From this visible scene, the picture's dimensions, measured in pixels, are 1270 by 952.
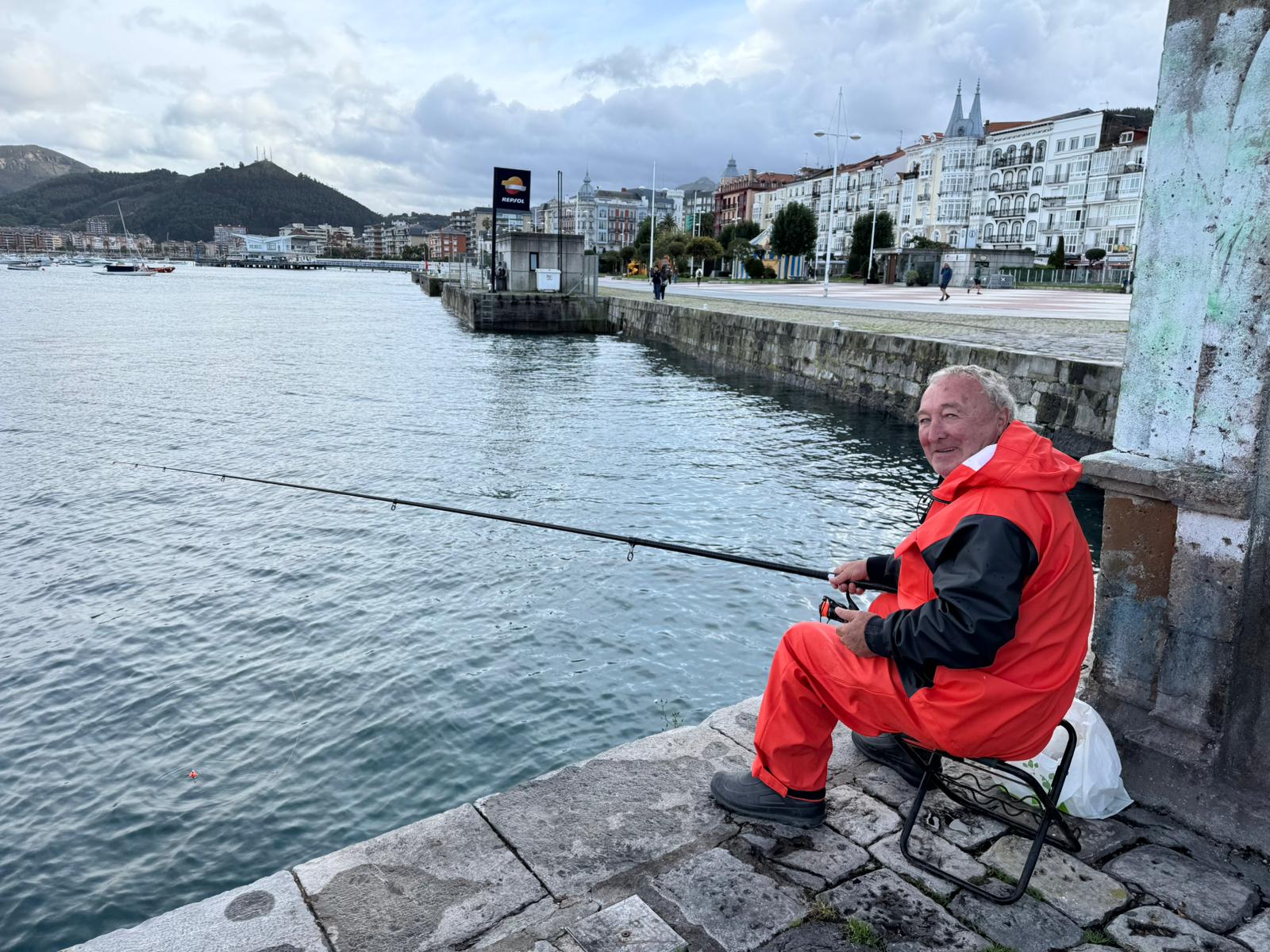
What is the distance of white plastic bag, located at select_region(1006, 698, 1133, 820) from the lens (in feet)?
10.2

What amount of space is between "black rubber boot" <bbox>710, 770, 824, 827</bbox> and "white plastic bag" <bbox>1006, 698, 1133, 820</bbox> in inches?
29.0

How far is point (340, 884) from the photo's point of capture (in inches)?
112

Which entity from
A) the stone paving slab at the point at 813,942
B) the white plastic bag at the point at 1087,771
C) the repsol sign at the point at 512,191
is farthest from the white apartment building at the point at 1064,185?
the stone paving slab at the point at 813,942

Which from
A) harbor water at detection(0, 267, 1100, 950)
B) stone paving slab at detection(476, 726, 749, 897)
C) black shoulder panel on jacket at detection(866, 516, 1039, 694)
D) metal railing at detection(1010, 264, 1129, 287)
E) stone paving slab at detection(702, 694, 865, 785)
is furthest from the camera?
metal railing at detection(1010, 264, 1129, 287)

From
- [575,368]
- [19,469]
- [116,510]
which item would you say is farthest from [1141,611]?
[575,368]

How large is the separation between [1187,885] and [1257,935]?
0.23m

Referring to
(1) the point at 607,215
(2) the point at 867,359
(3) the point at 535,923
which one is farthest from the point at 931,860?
(1) the point at 607,215

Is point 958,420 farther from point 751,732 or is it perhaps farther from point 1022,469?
point 751,732

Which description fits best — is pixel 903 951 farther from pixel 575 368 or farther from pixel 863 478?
pixel 575 368

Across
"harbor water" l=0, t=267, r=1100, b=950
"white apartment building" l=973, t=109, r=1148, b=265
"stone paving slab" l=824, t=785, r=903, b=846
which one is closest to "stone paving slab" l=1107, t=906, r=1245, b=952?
"stone paving slab" l=824, t=785, r=903, b=846

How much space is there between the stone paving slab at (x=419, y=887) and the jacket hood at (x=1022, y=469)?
1844 millimetres

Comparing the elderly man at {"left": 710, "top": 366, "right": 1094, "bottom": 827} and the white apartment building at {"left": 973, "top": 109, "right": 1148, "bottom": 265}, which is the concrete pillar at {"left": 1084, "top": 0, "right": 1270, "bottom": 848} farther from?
the white apartment building at {"left": 973, "top": 109, "right": 1148, "bottom": 265}

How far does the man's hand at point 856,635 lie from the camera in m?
2.78

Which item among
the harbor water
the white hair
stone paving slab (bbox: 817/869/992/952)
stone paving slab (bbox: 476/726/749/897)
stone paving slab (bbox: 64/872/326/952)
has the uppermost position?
the white hair
